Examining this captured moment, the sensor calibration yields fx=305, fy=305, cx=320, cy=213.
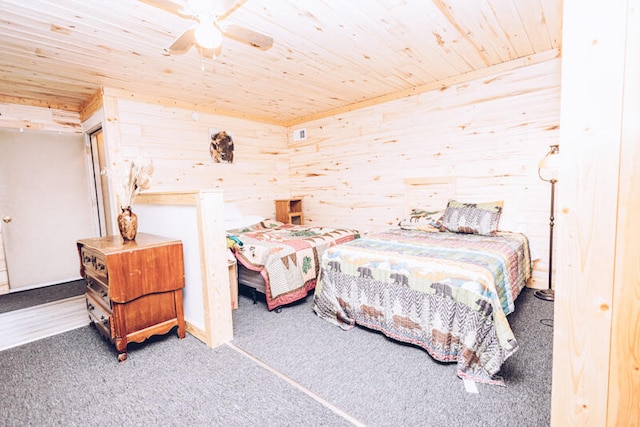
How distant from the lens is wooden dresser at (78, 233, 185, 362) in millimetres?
1984

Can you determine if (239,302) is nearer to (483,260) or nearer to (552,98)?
(483,260)

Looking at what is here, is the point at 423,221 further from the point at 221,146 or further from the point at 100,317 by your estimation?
the point at 100,317

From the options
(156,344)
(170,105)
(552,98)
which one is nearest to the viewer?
(156,344)

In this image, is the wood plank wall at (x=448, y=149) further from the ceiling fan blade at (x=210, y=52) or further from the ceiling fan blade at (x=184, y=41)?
the ceiling fan blade at (x=184, y=41)

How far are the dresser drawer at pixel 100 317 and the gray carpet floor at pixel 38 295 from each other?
1321 millimetres

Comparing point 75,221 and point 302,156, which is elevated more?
point 302,156

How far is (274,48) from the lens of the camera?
2.56 metres

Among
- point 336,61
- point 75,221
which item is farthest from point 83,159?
point 336,61

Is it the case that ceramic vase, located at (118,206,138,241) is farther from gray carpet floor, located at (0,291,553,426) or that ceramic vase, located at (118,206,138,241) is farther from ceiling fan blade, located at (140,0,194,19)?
ceiling fan blade, located at (140,0,194,19)

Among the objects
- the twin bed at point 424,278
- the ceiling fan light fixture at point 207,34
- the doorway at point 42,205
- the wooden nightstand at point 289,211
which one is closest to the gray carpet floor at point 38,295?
the doorway at point 42,205

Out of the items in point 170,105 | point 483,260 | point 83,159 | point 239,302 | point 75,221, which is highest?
point 170,105

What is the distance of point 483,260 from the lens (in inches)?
81.6

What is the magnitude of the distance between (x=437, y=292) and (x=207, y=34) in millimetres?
→ 2020

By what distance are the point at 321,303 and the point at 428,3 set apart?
92.5 inches
